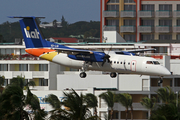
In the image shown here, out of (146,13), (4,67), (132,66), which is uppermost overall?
(146,13)

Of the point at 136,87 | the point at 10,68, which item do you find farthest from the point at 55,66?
the point at 136,87

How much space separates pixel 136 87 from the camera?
8644 centimetres

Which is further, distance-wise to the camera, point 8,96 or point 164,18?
point 164,18

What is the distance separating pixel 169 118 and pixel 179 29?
308 feet

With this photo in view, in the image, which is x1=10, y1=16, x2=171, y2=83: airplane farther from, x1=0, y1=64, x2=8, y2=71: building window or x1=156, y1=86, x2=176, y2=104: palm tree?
x1=0, y1=64, x2=8, y2=71: building window

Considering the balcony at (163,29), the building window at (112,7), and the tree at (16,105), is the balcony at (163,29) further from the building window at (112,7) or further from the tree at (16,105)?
the tree at (16,105)

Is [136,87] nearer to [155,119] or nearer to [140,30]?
[155,119]

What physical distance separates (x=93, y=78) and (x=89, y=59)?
3065 centimetres

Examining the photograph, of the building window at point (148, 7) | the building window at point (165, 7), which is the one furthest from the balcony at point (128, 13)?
the building window at point (165, 7)

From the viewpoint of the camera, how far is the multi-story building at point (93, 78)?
85.1 m

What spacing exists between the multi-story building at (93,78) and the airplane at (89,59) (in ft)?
49.4

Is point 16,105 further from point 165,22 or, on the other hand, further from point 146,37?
point 165,22

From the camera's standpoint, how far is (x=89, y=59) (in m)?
61.7

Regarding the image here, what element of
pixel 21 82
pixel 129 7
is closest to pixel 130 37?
pixel 129 7
